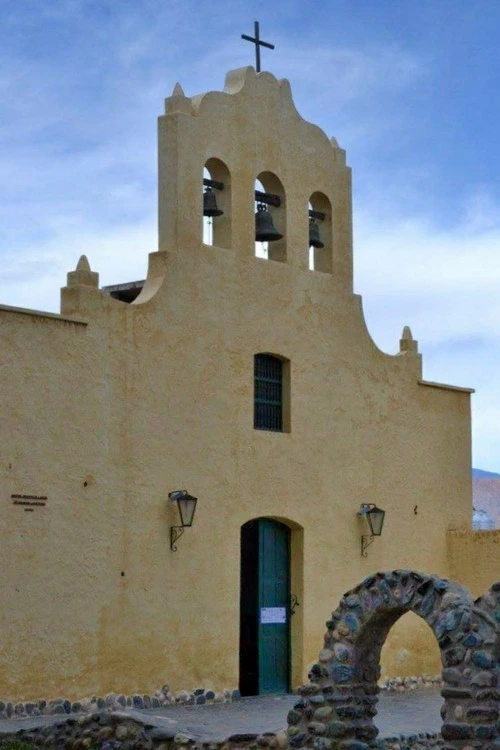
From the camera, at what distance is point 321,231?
20.2m

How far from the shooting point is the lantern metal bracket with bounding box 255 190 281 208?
1917 cm

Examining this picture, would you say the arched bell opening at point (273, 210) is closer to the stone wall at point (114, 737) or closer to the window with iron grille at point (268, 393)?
the window with iron grille at point (268, 393)

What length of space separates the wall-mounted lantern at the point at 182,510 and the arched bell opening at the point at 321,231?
4312 mm

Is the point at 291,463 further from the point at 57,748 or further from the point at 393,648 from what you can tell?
the point at 57,748

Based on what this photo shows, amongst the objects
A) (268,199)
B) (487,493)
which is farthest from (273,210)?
(487,493)

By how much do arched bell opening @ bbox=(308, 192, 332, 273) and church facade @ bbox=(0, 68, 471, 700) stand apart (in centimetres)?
3

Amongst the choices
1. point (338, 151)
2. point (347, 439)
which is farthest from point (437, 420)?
point (338, 151)

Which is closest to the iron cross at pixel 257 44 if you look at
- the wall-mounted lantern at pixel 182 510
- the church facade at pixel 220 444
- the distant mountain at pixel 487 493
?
the church facade at pixel 220 444

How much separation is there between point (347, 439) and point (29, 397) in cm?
552

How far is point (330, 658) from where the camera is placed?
13.3 metres

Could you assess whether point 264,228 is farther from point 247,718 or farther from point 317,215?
point 247,718

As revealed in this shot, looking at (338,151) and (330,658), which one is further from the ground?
(338,151)

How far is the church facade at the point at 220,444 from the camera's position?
16.0 metres

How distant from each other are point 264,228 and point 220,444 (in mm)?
2952
